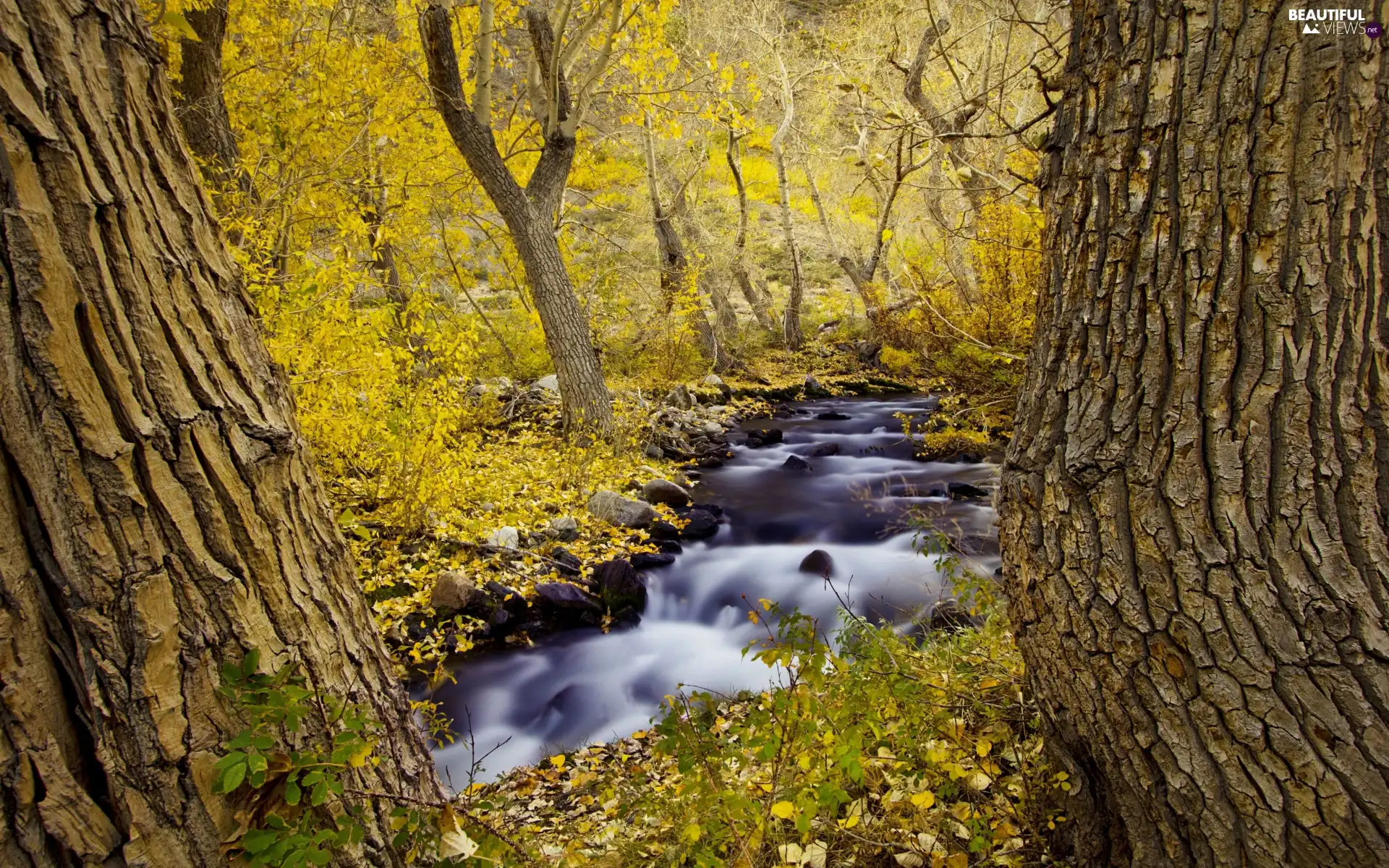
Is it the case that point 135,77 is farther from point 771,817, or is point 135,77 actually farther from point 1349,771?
point 1349,771

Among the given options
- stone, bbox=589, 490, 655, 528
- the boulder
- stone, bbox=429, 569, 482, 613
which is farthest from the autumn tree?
stone, bbox=429, 569, 482, 613

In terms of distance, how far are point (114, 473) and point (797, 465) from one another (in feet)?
24.9

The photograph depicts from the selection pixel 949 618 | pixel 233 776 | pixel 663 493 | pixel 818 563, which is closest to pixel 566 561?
pixel 663 493

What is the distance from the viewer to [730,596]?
5.79 meters

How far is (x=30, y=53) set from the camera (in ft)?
3.83

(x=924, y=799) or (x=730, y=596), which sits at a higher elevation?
(x=924, y=799)

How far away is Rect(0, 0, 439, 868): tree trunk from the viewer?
1167 mm

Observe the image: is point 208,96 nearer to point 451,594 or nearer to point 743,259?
point 451,594

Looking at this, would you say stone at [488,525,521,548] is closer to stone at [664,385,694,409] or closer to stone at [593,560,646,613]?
stone at [593,560,646,613]

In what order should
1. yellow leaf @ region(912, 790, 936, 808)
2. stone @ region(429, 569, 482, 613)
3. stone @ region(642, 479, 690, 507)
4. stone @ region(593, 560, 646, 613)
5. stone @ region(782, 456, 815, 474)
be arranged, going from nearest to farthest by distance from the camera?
yellow leaf @ region(912, 790, 936, 808), stone @ region(429, 569, 482, 613), stone @ region(593, 560, 646, 613), stone @ region(642, 479, 690, 507), stone @ region(782, 456, 815, 474)

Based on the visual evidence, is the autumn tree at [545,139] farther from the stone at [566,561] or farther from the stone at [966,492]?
the stone at [966,492]

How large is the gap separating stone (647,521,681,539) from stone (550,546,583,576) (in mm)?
922

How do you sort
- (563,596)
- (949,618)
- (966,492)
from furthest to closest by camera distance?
(966,492), (563,596), (949,618)

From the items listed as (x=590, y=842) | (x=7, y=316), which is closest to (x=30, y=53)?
(x=7, y=316)
